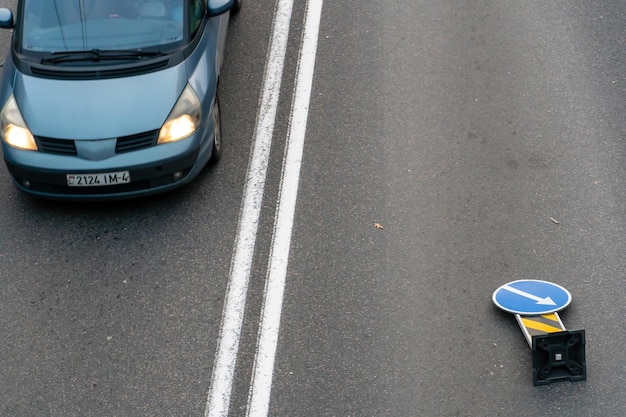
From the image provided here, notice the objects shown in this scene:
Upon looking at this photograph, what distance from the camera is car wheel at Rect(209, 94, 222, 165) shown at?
1026 cm

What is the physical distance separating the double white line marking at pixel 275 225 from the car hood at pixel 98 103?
3.77ft

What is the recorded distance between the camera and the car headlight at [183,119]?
9.62 metres

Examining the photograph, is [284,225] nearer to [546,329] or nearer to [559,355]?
[546,329]

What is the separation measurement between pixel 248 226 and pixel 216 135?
1005 mm

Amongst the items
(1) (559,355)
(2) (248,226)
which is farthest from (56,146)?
(1) (559,355)

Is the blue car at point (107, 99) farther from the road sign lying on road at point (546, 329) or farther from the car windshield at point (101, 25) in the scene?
the road sign lying on road at point (546, 329)

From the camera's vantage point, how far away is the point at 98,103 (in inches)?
378

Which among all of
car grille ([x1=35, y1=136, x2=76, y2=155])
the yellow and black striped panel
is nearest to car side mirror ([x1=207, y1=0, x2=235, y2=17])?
car grille ([x1=35, y1=136, x2=76, y2=155])

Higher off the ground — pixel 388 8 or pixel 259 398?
pixel 388 8

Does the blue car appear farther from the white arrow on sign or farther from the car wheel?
the white arrow on sign

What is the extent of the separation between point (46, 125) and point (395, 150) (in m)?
3.17

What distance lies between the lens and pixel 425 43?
12.0 meters

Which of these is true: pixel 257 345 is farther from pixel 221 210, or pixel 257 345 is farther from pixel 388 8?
pixel 388 8

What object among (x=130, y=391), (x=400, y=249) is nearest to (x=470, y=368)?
(x=400, y=249)
